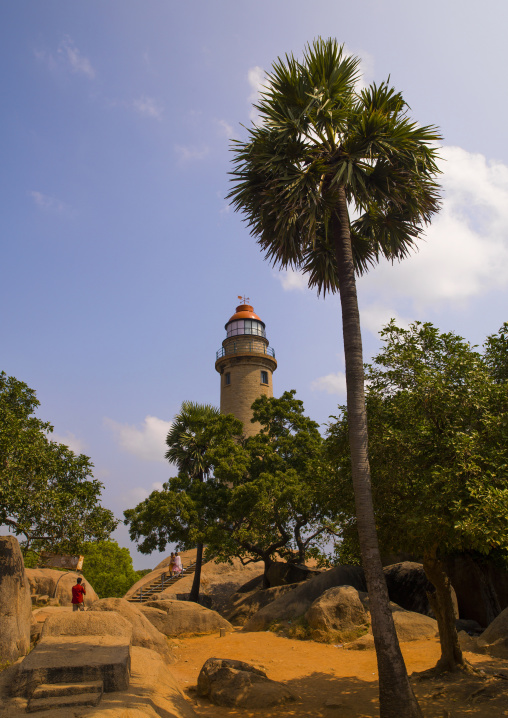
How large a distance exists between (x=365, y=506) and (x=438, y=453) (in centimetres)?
164

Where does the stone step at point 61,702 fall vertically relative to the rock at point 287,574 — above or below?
below

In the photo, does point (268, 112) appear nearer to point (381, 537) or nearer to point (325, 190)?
point (325, 190)

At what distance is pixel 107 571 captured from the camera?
4931cm

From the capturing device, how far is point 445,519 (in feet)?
26.5

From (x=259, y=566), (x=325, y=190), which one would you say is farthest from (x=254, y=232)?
(x=259, y=566)

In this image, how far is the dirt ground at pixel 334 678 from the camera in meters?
9.00

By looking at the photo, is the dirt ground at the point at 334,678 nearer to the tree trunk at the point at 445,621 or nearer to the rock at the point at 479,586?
the tree trunk at the point at 445,621

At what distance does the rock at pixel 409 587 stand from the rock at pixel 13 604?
41.4 feet

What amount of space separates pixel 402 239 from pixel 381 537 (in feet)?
22.4

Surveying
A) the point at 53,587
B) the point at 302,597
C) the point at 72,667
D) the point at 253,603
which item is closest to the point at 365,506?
the point at 72,667

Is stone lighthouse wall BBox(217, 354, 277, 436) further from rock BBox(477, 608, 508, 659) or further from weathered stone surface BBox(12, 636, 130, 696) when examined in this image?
weathered stone surface BBox(12, 636, 130, 696)

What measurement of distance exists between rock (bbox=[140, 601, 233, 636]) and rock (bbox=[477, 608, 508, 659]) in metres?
9.13

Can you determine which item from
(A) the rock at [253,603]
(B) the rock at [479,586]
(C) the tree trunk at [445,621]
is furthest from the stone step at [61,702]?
(A) the rock at [253,603]

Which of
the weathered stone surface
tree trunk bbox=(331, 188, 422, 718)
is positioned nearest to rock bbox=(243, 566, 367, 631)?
the weathered stone surface
